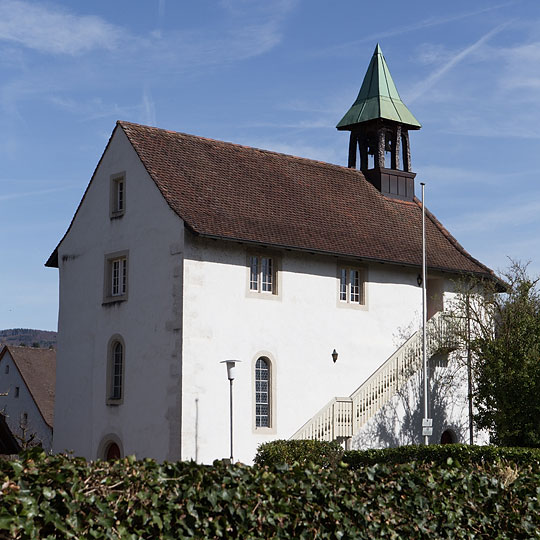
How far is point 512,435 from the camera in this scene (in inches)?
1206

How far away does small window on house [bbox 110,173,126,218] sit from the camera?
3172cm

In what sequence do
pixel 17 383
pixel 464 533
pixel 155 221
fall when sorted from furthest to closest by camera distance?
pixel 17 383 < pixel 155 221 < pixel 464 533

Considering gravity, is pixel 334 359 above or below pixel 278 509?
above

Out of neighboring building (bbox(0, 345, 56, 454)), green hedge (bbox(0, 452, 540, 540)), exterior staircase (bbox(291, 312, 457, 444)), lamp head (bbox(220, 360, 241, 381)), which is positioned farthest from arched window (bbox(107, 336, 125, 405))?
neighboring building (bbox(0, 345, 56, 454))

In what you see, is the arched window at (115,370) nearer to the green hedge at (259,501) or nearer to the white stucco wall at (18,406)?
the green hedge at (259,501)

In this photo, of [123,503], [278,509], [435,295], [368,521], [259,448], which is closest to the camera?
[123,503]

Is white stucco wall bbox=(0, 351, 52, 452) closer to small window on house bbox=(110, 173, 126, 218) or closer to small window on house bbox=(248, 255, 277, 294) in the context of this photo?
small window on house bbox=(110, 173, 126, 218)

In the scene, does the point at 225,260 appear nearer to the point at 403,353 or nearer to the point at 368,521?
the point at 403,353

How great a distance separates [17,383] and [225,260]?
35.0 metres

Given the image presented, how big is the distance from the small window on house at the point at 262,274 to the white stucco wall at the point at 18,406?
91.8ft

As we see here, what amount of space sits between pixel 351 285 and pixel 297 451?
320 inches

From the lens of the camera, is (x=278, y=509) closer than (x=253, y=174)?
Yes

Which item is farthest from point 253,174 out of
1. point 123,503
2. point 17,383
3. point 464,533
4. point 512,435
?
point 17,383

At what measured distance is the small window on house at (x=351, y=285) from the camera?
32781 millimetres
